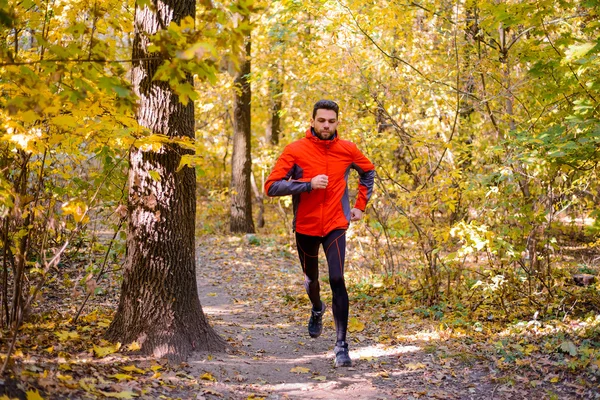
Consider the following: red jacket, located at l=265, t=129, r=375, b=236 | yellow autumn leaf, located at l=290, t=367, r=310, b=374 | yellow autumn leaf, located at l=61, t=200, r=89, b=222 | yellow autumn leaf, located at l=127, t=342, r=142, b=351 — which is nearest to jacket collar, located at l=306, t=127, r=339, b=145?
red jacket, located at l=265, t=129, r=375, b=236

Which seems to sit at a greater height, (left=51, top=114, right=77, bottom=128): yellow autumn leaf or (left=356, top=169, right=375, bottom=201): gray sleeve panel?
(left=51, top=114, right=77, bottom=128): yellow autumn leaf

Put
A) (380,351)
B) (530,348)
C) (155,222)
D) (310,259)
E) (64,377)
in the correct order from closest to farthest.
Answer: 1. (64,377)
2. (155,222)
3. (530,348)
4. (310,259)
5. (380,351)

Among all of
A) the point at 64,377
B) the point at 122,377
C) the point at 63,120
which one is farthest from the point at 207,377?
the point at 63,120

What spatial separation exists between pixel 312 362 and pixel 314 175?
5.83 feet

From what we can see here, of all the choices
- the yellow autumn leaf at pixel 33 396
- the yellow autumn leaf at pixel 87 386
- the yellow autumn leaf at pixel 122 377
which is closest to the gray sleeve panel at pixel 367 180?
the yellow autumn leaf at pixel 122 377

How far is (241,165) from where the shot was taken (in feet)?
47.0

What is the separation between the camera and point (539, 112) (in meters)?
6.40

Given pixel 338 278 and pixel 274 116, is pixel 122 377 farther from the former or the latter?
pixel 274 116

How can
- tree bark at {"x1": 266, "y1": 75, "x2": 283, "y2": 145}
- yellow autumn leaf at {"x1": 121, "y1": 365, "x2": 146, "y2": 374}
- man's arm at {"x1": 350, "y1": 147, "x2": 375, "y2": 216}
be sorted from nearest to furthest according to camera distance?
yellow autumn leaf at {"x1": 121, "y1": 365, "x2": 146, "y2": 374}, man's arm at {"x1": 350, "y1": 147, "x2": 375, "y2": 216}, tree bark at {"x1": 266, "y1": 75, "x2": 283, "y2": 145}

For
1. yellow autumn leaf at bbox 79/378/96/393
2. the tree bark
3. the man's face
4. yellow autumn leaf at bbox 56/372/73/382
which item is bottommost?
yellow autumn leaf at bbox 79/378/96/393

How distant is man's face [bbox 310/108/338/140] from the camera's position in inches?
200

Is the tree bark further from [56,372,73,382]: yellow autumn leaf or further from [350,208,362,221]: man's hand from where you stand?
[56,372,73,382]: yellow autumn leaf

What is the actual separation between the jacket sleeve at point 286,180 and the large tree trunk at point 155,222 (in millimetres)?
783

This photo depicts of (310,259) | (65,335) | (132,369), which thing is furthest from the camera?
(310,259)
